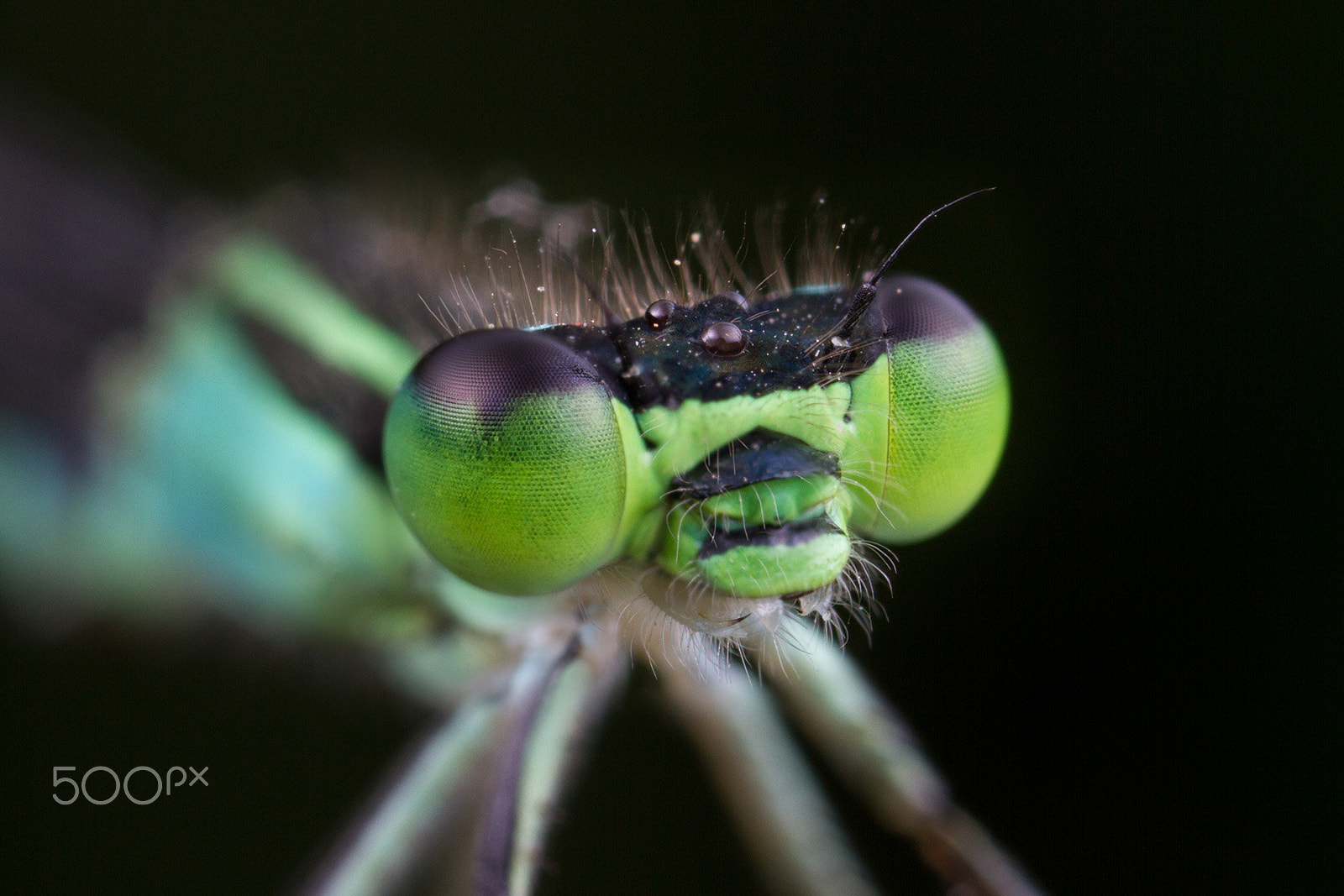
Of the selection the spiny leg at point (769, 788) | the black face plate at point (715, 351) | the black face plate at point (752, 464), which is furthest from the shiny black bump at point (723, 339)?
the spiny leg at point (769, 788)

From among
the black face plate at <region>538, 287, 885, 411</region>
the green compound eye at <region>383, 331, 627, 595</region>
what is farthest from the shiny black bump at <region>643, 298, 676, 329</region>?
the green compound eye at <region>383, 331, 627, 595</region>

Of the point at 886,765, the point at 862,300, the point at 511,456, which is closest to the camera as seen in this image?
the point at 511,456

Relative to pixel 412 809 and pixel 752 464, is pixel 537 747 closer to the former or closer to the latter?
pixel 412 809

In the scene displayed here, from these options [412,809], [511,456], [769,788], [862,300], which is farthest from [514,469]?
[769,788]

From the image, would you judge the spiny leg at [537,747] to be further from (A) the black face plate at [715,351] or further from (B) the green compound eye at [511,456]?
(A) the black face plate at [715,351]

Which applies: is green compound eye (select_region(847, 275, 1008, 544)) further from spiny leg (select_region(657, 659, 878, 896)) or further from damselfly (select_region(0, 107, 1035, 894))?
spiny leg (select_region(657, 659, 878, 896))

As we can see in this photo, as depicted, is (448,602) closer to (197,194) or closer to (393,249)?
(393,249)

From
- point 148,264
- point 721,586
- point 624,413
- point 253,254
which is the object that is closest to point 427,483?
point 624,413
